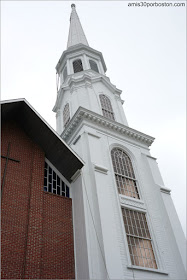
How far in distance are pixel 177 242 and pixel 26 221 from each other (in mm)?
8294

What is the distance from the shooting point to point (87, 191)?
14.9 meters

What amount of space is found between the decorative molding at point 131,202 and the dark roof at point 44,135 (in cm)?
316

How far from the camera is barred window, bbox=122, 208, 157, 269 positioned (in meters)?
14.1

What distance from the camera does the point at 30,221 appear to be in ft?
40.5

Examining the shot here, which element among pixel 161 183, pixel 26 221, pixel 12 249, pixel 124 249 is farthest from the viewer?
pixel 161 183

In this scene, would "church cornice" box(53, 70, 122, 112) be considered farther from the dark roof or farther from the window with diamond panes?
the window with diamond panes

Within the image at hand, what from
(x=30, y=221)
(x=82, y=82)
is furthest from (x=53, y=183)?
(x=82, y=82)

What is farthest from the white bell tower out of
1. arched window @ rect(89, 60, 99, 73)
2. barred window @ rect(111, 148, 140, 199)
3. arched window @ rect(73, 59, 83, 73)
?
arched window @ rect(89, 60, 99, 73)

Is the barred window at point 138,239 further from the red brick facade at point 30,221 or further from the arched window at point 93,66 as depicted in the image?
the arched window at point 93,66

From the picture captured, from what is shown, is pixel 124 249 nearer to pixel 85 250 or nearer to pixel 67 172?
pixel 85 250

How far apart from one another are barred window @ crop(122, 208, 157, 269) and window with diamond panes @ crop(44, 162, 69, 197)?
347 cm

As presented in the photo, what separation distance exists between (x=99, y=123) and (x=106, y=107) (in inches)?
160

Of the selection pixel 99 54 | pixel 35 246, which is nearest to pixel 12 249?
pixel 35 246

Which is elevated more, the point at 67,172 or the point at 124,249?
the point at 67,172
